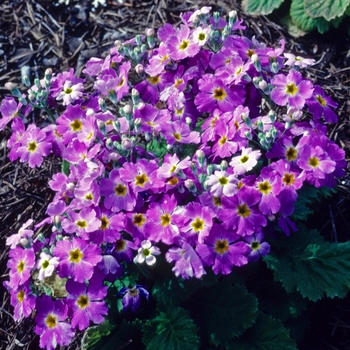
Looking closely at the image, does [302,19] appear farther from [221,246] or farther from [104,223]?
[104,223]

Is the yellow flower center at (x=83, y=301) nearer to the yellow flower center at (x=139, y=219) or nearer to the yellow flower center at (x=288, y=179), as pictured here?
the yellow flower center at (x=139, y=219)

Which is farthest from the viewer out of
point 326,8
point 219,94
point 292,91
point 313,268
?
point 326,8

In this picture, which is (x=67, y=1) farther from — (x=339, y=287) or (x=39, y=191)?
(x=339, y=287)

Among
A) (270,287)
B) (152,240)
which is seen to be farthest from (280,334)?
(152,240)

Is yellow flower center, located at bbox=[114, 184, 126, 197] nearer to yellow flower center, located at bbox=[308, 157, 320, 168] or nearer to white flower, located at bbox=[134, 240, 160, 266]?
white flower, located at bbox=[134, 240, 160, 266]

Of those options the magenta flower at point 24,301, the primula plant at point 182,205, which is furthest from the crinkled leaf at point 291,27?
the magenta flower at point 24,301

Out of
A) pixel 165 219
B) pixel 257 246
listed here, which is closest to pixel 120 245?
pixel 165 219
